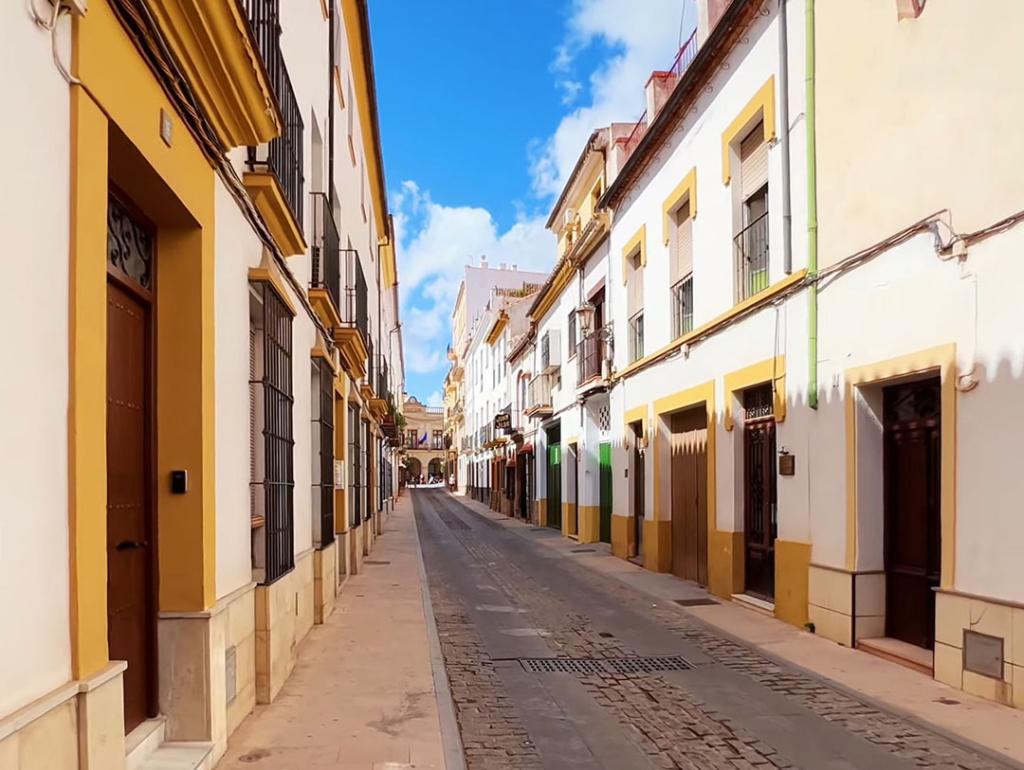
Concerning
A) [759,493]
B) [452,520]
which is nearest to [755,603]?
[759,493]

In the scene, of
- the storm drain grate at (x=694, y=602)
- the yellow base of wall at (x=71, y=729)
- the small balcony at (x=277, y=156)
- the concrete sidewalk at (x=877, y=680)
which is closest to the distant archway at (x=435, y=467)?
the storm drain grate at (x=694, y=602)

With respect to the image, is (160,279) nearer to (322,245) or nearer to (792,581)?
(322,245)

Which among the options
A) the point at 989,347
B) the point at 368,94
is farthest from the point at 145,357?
the point at 368,94

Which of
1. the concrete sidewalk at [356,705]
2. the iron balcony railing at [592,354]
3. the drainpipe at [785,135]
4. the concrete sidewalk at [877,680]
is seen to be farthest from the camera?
the iron balcony railing at [592,354]

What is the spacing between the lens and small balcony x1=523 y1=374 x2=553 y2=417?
23.1m

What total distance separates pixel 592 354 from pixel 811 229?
30.9ft

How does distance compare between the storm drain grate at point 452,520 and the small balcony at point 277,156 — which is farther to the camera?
the storm drain grate at point 452,520

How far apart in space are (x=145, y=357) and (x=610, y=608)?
23.1 ft

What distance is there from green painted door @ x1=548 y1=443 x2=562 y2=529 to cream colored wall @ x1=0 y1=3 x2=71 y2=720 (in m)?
20.1

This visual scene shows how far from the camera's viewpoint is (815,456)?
26.7ft

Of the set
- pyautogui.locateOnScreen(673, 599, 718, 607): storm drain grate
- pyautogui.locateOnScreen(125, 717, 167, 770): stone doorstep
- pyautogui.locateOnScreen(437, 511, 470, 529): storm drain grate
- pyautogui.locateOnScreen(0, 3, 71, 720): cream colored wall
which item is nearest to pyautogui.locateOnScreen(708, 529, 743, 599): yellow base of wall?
pyautogui.locateOnScreen(673, 599, 718, 607): storm drain grate

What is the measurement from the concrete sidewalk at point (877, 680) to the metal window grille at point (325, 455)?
407cm

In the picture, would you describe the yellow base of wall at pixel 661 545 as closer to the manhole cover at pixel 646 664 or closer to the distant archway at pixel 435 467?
the manhole cover at pixel 646 664

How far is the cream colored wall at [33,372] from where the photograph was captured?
248cm
